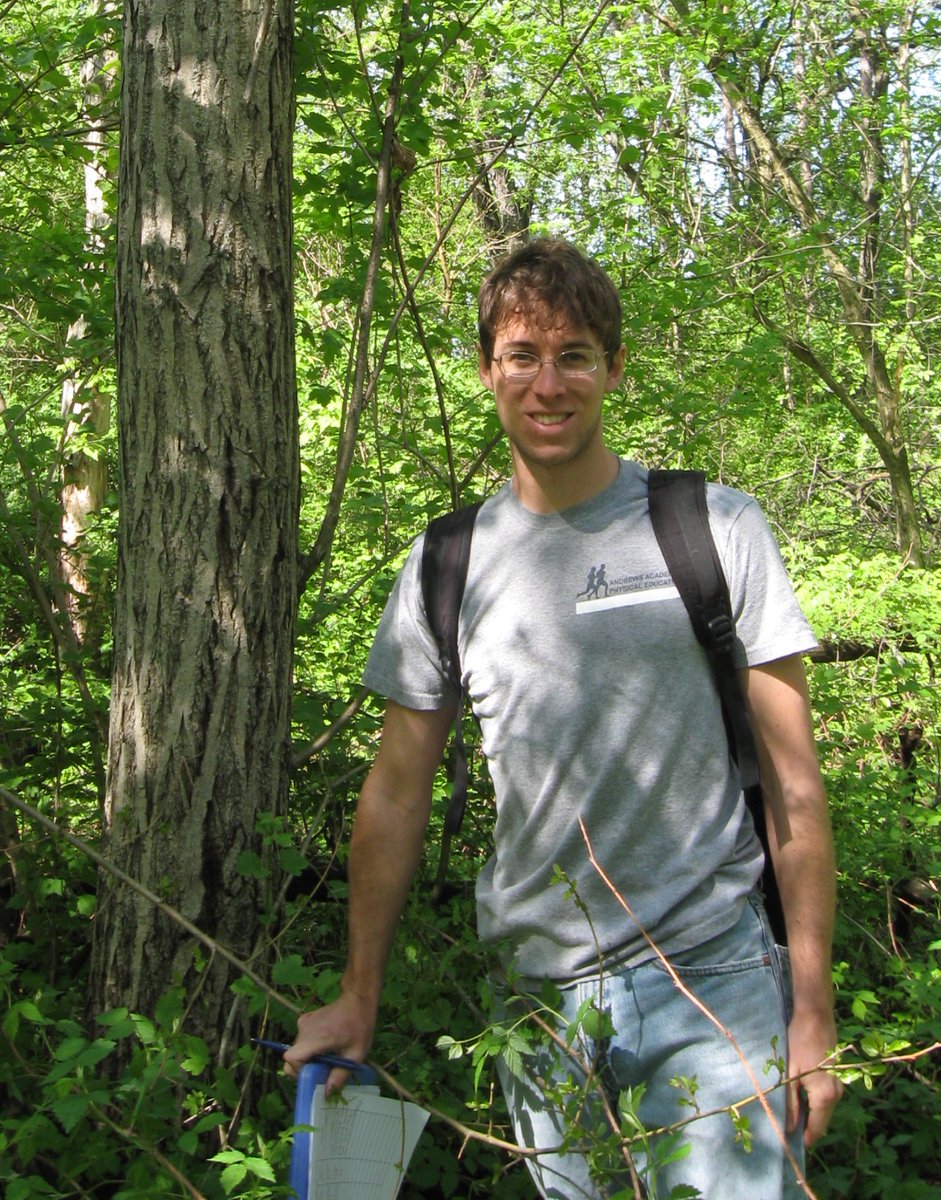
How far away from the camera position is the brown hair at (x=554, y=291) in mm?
2102

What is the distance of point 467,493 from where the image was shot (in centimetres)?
459

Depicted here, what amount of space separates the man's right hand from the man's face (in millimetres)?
1032

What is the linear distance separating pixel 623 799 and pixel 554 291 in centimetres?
90

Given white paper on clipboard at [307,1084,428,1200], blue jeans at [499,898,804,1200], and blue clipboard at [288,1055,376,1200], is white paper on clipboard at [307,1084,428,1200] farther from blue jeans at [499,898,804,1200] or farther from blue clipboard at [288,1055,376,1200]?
blue jeans at [499,898,804,1200]

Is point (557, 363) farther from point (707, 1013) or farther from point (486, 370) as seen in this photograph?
point (707, 1013)

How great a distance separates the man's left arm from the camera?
194 cm

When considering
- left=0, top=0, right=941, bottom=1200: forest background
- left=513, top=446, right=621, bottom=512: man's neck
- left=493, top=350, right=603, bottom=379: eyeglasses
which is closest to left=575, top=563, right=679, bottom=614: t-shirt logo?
left=513, top=446, right=621, bottom=512: man's neck

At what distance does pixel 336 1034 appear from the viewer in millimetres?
2088

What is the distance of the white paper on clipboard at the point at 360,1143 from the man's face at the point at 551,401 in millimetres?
1154

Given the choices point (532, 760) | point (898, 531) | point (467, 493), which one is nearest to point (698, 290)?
A: point (467, 493)

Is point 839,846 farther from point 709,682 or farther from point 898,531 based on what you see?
point 898,531

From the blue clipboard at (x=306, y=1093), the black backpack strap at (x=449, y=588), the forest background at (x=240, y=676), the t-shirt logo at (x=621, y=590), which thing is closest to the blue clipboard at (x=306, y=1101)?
the blue clipboard at (x=306, y=1093)

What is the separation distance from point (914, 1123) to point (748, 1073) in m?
1.73

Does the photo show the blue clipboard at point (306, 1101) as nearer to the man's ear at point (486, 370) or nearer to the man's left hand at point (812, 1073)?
the man's left hand at point (812, 1073)
